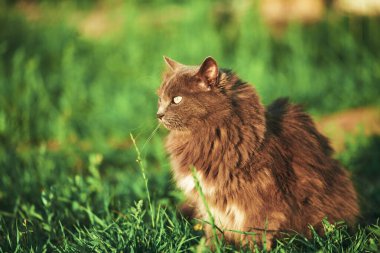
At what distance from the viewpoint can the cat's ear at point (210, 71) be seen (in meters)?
2.44

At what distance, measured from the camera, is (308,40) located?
672 cm

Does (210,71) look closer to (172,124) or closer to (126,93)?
(172,124)

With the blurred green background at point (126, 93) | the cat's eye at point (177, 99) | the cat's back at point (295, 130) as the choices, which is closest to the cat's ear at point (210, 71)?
the cat's eye at point (177, 99)

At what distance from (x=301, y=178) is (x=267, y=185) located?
234 mm

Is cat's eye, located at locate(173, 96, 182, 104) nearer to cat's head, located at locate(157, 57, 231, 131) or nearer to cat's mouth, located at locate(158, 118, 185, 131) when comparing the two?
cat's head, located at locate(157, 57, 231, 131)

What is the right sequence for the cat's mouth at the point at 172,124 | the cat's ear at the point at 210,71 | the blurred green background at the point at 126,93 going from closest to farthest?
the cat's ear at the point at 210,71 < the cat's mouth at the point at 172,124 < the blurred green background at the point at 126,93

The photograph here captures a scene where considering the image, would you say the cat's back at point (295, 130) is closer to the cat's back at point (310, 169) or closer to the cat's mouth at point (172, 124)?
the cat's back at point (310, 169)

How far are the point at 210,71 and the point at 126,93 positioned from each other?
352 centimetres

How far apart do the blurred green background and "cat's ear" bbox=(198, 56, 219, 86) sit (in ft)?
2.78

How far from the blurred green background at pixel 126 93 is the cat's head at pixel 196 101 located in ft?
1.95

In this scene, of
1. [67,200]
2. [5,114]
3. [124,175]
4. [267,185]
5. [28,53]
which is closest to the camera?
[267,185]

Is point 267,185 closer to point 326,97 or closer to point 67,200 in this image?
point 67,200

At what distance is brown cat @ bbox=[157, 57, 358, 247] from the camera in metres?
2.46

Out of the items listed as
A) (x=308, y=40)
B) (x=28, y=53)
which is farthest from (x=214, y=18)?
(x=28, y=53)
